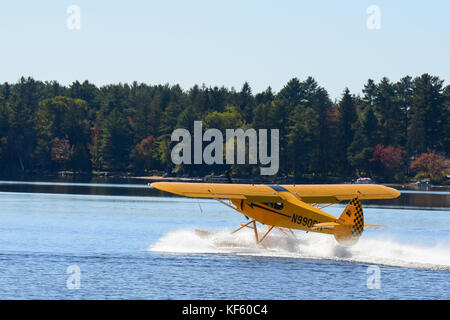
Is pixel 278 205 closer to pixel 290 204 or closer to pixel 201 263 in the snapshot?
pixel 290 204

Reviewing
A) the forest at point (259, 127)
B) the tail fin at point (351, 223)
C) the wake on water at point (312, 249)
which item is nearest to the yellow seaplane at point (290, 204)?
the tail fin at point (351, 223)

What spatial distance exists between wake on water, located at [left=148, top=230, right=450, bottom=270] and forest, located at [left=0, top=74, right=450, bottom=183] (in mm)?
78902

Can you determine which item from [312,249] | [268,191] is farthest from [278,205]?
[312,249]

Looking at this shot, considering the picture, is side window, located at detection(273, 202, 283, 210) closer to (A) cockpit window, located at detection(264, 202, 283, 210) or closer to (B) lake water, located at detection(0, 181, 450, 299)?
(A) cockpit window, located at detection(264, 202, 283, 210)

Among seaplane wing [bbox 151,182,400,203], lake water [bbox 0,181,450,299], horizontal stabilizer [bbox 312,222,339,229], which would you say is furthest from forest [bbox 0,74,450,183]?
horizontal stabilizer [bbox 312,222,339,229]

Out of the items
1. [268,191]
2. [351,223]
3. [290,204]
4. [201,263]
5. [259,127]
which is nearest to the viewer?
[201,263]

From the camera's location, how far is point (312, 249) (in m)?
27.8

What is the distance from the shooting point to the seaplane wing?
26672mm

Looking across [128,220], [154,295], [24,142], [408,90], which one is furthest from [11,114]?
[154,295]

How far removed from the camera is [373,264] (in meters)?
25.1

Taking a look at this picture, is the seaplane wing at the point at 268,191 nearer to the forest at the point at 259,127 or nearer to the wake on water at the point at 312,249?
the wake on water at the point at 312,249

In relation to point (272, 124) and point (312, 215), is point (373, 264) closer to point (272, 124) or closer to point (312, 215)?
point (312, 215)

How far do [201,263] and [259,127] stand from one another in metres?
90.8

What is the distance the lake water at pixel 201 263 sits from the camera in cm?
2069
